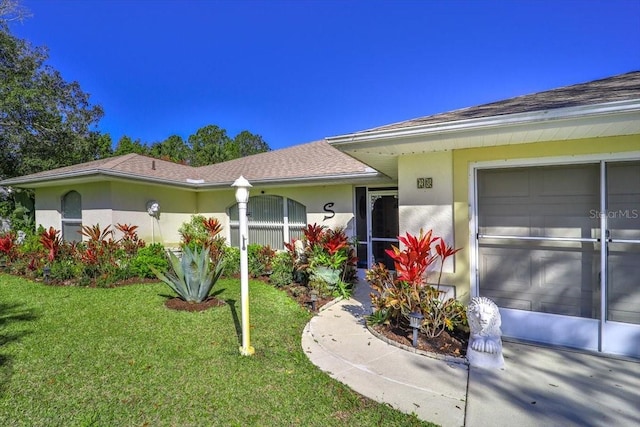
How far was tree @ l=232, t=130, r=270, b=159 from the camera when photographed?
4253 centimetres

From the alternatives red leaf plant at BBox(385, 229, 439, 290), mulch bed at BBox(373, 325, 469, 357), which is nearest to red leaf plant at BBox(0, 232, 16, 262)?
mulch bed at BBox(373, 325, 469, 357)

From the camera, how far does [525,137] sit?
414cm

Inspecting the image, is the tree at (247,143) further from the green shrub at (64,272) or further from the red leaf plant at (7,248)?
the green shrub at (64,272)

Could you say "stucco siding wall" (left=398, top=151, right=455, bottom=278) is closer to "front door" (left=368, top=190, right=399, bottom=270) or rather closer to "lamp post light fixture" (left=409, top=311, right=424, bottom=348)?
"lamp post light fixture" (left=409, top=311, right=424, bottom=348)

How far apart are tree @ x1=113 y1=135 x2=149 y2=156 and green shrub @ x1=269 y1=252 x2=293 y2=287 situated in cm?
3264

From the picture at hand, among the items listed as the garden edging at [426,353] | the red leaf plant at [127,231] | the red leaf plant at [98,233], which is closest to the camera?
the garden edging at [426,353]

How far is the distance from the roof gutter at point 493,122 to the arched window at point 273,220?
5.87m

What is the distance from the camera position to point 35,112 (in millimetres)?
19438

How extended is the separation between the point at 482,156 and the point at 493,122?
959 mm

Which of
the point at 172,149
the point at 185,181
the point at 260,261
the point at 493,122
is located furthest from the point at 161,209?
the point at 172,149

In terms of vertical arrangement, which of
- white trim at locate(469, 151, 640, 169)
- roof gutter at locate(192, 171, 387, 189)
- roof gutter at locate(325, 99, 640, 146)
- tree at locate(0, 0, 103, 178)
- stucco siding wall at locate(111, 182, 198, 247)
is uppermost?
tree at locate(0, 0, 103, 178)

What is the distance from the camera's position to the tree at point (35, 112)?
18.2 meters

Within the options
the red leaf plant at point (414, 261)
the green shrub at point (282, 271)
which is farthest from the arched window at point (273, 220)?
the red leaf plant at point (414, 261)

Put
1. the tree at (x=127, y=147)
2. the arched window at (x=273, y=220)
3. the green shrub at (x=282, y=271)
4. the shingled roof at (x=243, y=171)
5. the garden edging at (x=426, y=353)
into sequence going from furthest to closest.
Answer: the tree at (x=127, y=147) → the arched window at (x=273, y=220) → the shingled roof at (x=243, y=171) → the green shrub at (x=282, y=271) → the garden edging at (x=426, y=353)
